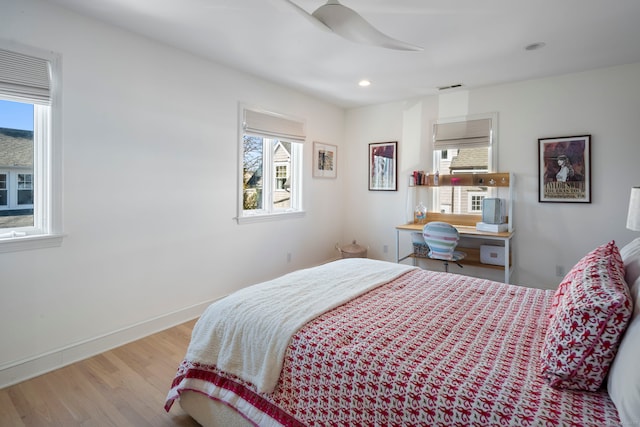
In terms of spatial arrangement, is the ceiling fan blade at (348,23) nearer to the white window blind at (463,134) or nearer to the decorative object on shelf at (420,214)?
the white window blind at (463,134)

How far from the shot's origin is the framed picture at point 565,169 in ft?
11.6

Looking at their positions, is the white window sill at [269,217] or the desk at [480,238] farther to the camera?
the white window sill at [269,217]

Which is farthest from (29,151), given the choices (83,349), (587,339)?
(587,339)

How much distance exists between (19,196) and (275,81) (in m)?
2.60

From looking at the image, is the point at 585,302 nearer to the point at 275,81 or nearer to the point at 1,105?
the point at 1,105

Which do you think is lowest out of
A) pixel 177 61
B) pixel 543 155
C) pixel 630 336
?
pixel 630 336

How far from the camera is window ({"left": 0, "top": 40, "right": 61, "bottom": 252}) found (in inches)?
83.2

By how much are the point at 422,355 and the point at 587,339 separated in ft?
1.70

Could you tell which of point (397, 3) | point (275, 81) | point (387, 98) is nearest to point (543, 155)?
point (387, 98)

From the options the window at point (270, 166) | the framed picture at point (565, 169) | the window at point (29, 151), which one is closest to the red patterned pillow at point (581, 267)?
the framed picture at point (565, 169)

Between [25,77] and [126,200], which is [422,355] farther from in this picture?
[25,77]

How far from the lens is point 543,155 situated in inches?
146

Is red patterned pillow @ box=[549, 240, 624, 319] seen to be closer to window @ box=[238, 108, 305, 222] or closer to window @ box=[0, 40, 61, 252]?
window @ box=[238, 108, 305, 222]

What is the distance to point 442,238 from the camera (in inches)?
140
